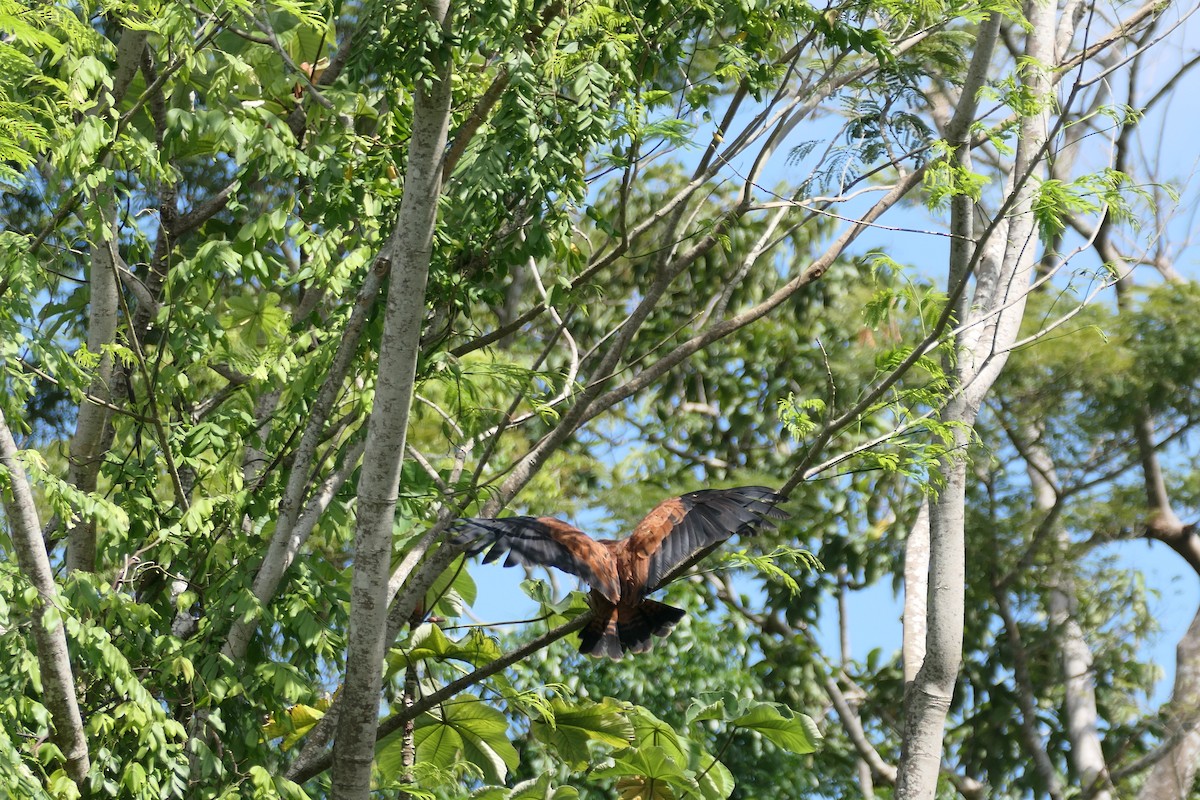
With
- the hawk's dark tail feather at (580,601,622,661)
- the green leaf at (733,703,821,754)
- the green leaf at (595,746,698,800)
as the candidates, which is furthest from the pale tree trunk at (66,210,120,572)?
the green leaf at (733,703,821,754)

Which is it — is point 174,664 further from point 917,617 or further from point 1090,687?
point 1090,687

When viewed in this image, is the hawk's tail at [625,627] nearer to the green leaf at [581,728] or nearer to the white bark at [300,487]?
the green leaf at [581,728]

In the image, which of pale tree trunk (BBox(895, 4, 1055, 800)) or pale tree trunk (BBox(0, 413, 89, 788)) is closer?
pale tree trunk (BBox(0, 413, 89, 788))

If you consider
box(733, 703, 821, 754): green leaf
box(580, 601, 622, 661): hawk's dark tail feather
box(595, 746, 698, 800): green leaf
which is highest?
box(580, 601, 622, 661): hawk's dark tail feather

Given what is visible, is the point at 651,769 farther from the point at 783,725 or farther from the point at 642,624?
the point at 642,624

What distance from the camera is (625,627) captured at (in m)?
4.14

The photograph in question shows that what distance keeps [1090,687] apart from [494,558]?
595cm

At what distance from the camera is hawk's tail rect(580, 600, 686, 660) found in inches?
160

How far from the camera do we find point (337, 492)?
4285 mm

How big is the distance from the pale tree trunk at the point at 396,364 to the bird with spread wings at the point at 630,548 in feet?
1.14

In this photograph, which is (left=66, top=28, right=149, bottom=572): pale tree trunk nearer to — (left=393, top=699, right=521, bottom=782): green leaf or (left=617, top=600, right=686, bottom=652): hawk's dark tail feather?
(left=393, top=699, right=521, bottom=782): green leaf

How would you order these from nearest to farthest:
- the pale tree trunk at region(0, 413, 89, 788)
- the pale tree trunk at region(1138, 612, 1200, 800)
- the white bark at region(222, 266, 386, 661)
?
1. the pale tree trunk at region(0, 413, 89, 788)
2. the white bark at region(222, 266, 386, 661)
3. the pale tree trunk at region(1138, 612, 1200, 800)

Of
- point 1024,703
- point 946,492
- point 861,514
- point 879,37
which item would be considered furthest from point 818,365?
point 879,37

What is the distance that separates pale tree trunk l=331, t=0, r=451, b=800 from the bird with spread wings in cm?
35
